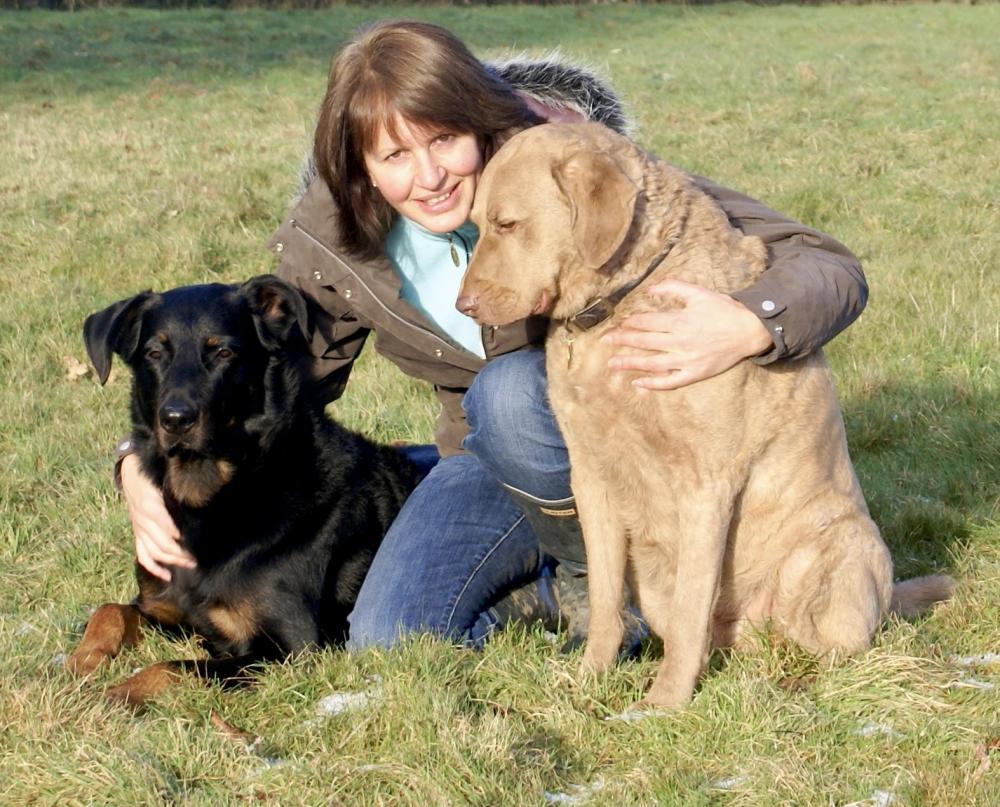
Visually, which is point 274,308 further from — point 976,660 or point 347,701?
point 976,660

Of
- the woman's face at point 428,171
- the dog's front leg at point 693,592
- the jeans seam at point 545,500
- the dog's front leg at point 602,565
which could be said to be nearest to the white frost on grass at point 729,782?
the dog's front leg at point 693,592

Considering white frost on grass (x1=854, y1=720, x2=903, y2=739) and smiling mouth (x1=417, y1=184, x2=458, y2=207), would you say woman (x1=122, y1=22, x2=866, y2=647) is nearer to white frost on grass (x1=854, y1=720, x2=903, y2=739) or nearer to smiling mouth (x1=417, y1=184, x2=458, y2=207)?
smiling mouth (x1=417, y1=184, x2=458, y2=207)

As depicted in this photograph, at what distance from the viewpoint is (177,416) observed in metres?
3.56

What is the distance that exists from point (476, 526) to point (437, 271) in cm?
90

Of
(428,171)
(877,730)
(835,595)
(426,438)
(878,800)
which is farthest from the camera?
(426,438)

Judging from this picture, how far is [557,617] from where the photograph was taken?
3.94 meters

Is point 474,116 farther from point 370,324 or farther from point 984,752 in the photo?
point 984,752

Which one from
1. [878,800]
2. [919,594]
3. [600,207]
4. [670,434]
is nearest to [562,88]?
[600,207]

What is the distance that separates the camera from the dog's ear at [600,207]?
292 cm

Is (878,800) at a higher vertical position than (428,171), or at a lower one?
lower

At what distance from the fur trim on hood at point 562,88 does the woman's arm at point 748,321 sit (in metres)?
1.01

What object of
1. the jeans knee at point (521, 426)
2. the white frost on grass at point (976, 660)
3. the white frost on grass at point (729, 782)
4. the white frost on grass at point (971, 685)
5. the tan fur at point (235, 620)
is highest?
the jeans knee at point (521, 426)

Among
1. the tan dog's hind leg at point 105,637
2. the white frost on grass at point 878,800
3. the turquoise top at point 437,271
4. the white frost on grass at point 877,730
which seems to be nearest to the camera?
the white frost on grass at point 878,800

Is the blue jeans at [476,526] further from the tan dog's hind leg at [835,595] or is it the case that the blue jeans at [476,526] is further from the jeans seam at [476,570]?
the tan dog's hind leg at [835,595]
